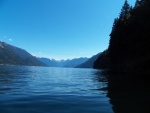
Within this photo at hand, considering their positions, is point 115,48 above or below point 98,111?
above

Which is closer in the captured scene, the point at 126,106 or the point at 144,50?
the point at 126,106

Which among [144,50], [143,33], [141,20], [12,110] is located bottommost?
[12,110]

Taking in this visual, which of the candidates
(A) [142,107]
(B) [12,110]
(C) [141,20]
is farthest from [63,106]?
(C) [141,20]

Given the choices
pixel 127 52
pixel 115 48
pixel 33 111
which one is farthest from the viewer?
pixel 115 48

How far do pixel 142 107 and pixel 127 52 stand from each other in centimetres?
7513

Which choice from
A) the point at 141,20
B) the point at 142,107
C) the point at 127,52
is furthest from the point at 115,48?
the point at 142,107

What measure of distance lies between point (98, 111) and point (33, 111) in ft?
14.5

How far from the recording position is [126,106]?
17094 millimetres

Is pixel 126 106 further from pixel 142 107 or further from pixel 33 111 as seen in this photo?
pixel 33 111

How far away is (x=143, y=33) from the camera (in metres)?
75.8

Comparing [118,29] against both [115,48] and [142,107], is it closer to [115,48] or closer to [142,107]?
[115,48]

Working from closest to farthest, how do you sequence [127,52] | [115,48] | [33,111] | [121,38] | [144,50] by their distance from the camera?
Result: [33,111] < [144,50] < [127,52] < [121,38] < [115,48]

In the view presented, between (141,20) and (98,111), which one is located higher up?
(141,20)

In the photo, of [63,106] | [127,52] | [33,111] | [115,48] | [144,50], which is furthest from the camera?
[115,48]
